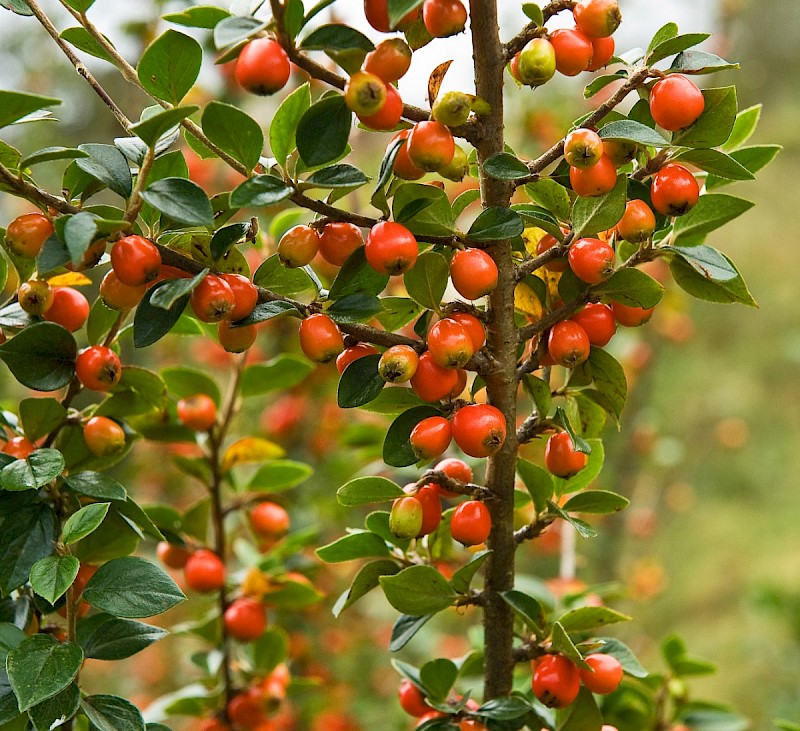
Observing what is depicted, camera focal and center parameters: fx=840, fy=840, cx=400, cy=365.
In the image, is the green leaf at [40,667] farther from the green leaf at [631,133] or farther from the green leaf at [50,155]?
the green leaf at [631,133]

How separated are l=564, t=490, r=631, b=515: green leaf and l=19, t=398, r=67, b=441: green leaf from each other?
0.38 meters

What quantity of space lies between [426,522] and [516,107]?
65.7 inches

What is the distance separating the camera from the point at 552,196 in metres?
0.56

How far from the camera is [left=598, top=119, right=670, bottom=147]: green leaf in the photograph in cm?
48

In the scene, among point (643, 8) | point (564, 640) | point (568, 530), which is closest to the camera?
point (564, 640)

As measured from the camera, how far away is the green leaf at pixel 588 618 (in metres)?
0.60

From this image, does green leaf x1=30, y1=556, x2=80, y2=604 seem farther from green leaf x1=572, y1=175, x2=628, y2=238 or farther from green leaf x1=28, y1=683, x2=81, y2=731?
green leaf x1=572, y1=175, x2=628, y2=238

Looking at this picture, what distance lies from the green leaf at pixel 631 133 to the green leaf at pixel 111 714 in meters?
0.45

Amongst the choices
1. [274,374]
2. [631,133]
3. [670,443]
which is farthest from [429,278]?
[670,443]

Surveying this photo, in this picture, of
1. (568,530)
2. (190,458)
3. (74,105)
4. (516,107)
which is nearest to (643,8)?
(516,107)

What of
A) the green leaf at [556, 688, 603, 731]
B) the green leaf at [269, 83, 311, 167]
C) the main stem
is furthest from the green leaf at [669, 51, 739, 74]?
the green leaf at [556, 688, 603, 731]

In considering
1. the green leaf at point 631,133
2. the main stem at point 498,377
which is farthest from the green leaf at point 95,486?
the green leaf at point 631,133

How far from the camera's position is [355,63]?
45 cm

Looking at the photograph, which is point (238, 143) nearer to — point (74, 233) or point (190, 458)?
point (74, 233)
